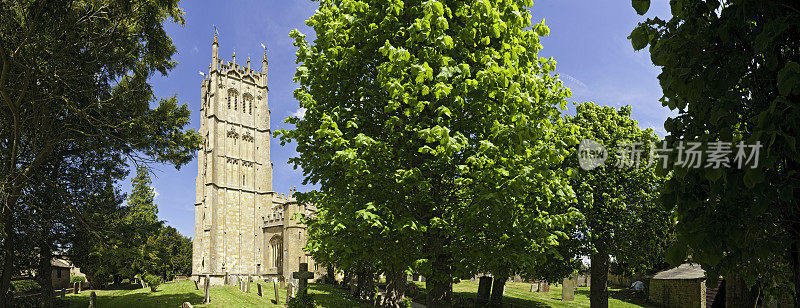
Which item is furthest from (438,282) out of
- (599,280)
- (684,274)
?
(684,274)

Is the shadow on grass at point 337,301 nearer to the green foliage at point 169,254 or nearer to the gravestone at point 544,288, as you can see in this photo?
the gravestone at point 544,288

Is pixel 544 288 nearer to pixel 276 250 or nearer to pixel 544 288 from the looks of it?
pixel 544 288

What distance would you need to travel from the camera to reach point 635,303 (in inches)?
1233

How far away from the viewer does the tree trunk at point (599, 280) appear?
20.6 metres

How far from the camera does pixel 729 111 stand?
3.91 meters

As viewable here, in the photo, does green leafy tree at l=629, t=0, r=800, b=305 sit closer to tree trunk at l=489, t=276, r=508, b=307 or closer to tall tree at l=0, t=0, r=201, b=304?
tall tree at l=0, t=0, r=201, b=304

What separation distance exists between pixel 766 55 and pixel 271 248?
64070mm

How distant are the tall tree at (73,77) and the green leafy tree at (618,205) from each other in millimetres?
17408

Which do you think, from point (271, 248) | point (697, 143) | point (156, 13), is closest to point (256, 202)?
point (271, 248)

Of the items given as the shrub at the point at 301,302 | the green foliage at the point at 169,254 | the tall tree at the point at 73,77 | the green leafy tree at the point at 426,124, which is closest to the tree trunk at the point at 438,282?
the green leafy tree at the point at 426,124

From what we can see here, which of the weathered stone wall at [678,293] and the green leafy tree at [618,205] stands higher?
the green leafy tree at [618,205]

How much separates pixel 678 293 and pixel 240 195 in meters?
55.9

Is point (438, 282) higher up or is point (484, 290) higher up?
point (438, 282)

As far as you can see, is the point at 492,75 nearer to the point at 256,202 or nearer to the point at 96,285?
the point at 96,285
